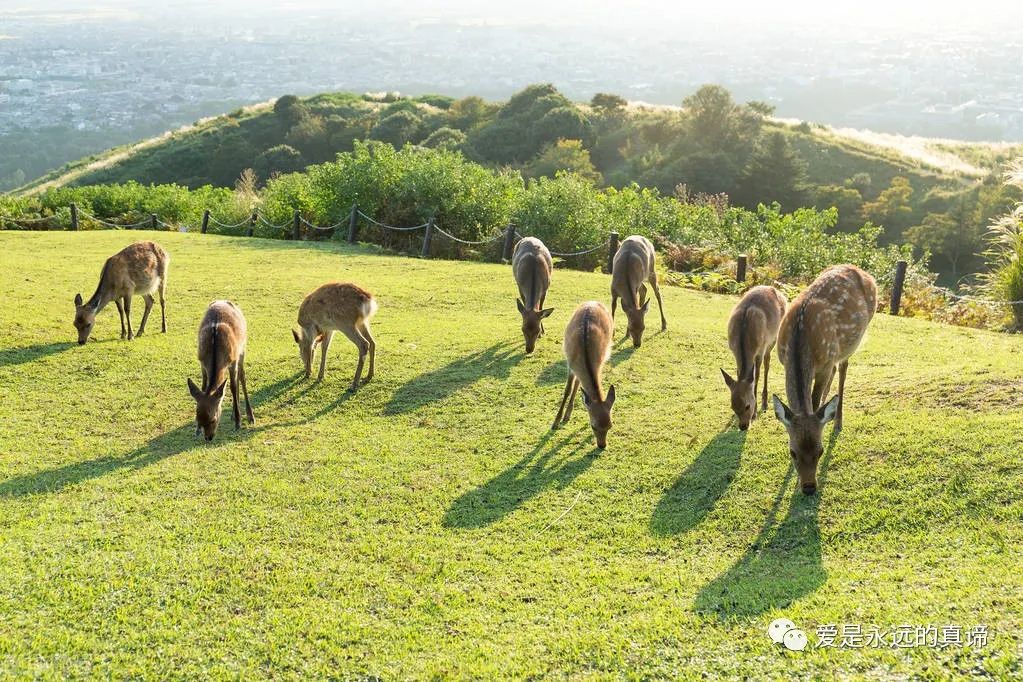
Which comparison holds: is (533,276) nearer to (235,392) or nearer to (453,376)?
(453,376)

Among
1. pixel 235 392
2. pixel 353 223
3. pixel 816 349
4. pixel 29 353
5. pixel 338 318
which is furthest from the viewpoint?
pixel 353 223

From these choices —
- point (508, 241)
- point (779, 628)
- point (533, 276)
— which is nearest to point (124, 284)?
point (533, 276)

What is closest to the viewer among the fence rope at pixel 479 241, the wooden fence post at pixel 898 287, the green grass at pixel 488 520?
the green grass at pixel 488 520

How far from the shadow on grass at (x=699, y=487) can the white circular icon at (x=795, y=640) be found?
1.67 m

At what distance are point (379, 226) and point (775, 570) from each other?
59.0 feet

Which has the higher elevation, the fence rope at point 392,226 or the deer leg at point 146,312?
the fence rope at point 392,226

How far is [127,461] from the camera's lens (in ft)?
27.2

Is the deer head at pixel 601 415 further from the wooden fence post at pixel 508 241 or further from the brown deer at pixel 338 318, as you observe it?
the wooden fence post at pixel 508 241

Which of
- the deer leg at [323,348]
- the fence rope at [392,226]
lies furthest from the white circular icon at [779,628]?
the fence rope at [392,226]

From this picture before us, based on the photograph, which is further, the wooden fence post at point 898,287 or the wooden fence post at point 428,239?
the wooden fence post at point 428,239

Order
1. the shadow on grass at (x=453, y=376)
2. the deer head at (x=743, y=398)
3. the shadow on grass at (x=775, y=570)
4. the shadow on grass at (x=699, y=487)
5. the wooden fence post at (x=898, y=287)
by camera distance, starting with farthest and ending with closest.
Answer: the wooden fence post at (x=898, y=287)
the shadow on grass at (x=453, y=376)
the deer head at (x=743, y=398)
the shadow on grass at (x=699, y=487)
the shadow on grass at (x=775, y=570)

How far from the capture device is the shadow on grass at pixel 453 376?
9.88 metres

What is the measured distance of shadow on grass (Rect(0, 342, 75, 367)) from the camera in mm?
11023

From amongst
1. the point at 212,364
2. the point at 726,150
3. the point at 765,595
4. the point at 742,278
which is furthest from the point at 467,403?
the point at 726,150
